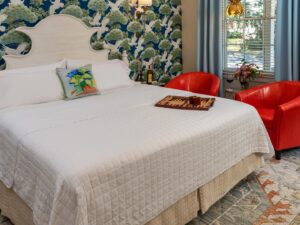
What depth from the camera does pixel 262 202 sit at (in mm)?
2289

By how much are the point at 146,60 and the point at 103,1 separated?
→ 1027mm

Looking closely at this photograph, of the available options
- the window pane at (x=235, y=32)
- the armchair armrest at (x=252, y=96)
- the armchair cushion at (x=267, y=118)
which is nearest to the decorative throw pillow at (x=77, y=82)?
the armchair armrest at (x=252, y=96)

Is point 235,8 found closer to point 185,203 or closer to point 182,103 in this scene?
point 182,103

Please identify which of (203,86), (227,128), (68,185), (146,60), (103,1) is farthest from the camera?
(146,60)

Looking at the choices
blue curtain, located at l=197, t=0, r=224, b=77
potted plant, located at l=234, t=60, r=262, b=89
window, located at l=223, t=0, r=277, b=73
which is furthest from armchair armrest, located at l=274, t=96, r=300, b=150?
blue curtain, located at l=197, t=0, r=224, b=77

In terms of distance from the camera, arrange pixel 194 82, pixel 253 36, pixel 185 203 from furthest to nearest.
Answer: pixel 194 82, pixel 253 36, pixel 185 203

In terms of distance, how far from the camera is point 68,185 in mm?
1394

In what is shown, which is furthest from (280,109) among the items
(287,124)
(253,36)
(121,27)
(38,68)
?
(38,68)

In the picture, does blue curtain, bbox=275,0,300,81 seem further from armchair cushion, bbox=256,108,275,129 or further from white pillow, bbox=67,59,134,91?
white pillow, bbox=67,59,134,91

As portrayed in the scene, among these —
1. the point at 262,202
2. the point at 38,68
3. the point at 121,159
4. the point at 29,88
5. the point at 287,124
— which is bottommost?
the point at 262,202

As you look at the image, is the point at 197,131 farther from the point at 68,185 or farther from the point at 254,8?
the point at 254,8

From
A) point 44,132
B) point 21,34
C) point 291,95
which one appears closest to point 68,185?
point 44,132

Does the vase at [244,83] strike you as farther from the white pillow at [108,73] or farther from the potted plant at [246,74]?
the white pillow at [108,73]

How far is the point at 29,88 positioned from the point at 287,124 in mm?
2425
